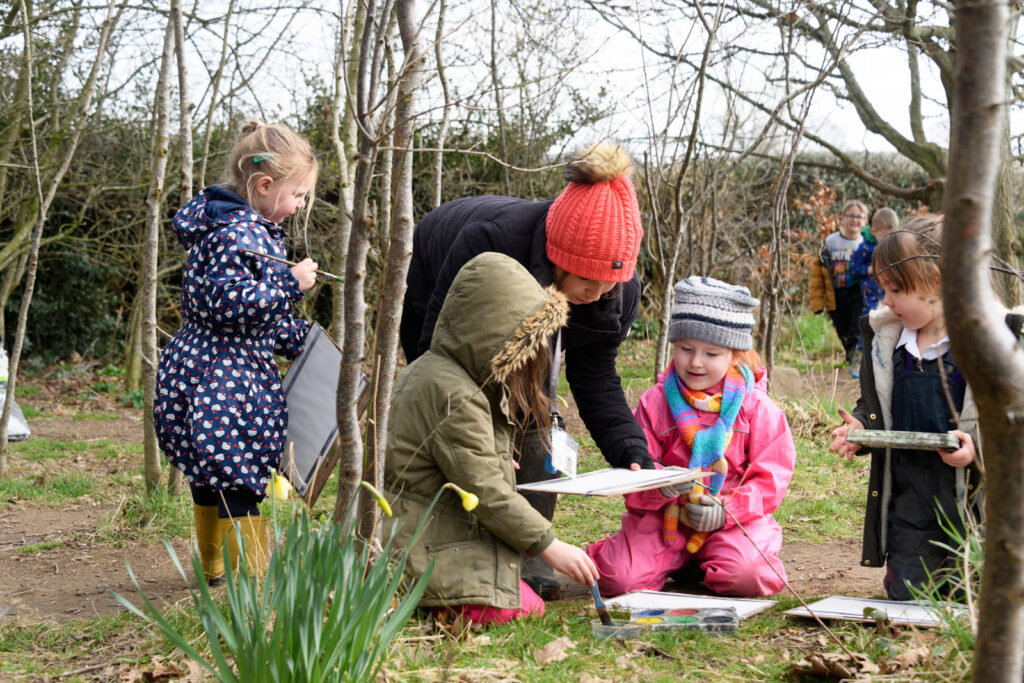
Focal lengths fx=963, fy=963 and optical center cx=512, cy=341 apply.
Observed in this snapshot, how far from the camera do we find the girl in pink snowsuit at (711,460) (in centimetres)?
346

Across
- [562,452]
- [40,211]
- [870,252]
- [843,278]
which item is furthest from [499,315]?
[843,278]

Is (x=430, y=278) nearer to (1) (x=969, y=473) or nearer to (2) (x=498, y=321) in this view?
(2) (x=498, y=321)

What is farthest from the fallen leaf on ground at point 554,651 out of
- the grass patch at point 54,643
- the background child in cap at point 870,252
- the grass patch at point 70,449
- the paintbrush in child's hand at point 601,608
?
the background child in cap at point 870,252

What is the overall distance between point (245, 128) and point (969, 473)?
9.09ft

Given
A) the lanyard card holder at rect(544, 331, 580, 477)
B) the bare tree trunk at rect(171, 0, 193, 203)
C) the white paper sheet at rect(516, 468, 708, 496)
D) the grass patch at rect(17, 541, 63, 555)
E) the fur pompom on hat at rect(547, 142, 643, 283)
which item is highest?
the bare tree trunk at rect(171, 0, 193, 203)

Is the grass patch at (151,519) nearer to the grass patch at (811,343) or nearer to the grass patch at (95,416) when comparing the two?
the grass patch at (95,416)

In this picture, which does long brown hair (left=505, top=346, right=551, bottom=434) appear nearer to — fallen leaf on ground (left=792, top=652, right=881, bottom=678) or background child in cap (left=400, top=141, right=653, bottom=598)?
background child in cap (left=400, top=141, right=653, bottom=598)

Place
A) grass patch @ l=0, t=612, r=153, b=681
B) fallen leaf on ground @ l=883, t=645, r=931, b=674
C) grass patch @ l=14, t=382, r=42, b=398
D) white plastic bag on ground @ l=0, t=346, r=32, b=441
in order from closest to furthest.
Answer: fallen leaf on ground @ l=883, t=645, r=931, b=674 < grass patch @ l=0, t=612, r=153, b=681 < white plastic bag on ground @ l=0, t=346, r=32, b=441 < grass patch @ l=14, t=382, r=42, b=398

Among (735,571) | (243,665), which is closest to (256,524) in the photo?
(243,665)

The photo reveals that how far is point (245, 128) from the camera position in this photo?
141 inches

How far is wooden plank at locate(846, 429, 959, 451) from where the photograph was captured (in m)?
2.82

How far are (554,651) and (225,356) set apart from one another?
59.3 inches

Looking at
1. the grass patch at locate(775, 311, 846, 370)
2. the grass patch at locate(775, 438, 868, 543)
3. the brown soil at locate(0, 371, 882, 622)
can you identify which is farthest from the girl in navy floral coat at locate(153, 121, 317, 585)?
the grass patch at locate(775, 311, 846, 370)

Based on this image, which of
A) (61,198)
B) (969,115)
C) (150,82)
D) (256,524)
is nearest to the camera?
(969,115)
